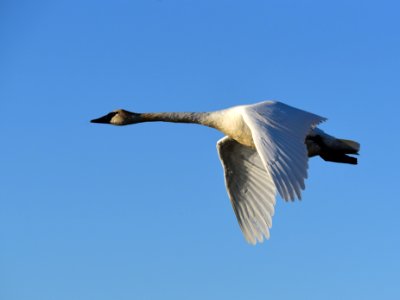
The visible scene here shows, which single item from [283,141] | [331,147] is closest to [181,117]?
[331,147]

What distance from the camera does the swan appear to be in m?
14.1

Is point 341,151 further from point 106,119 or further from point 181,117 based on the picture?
point 106,119

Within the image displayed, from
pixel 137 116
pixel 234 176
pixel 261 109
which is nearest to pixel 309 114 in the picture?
pixel 261 109

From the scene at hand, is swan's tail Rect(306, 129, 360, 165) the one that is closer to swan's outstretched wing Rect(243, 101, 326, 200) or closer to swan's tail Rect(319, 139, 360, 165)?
swan's tail Rect(319, 139, 360, 165)

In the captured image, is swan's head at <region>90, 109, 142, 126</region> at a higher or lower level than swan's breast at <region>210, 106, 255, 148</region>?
higher

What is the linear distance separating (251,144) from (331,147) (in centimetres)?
173

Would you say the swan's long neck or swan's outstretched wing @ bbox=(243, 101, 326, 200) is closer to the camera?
swan's outstretched wing @ bbox=(243, 101, 326, 200)

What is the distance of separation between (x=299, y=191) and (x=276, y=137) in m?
1.15

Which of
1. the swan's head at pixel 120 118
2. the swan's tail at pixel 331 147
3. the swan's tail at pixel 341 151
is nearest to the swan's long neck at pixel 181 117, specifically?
the swan's head at pixel 120 118

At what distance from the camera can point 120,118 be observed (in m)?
17.7

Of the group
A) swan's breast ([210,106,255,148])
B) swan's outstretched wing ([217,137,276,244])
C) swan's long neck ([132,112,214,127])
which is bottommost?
swan's outstretched wing ([217,137,276,244])

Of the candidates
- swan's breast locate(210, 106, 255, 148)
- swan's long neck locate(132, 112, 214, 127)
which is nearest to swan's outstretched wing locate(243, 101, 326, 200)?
swan's breast locate(210, 106, 255, 148)

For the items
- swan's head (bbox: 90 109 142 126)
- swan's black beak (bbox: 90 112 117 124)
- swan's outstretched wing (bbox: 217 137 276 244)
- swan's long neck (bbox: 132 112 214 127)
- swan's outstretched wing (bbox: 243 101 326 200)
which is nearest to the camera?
swan's outstretched wing (bbox: 243 101 326 200)

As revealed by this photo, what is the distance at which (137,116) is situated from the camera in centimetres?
1747
